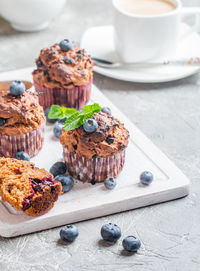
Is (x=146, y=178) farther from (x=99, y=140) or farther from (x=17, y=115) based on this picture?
(x=17, y=115)

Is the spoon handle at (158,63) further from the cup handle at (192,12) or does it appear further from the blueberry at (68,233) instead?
the blueberry at (68,233)

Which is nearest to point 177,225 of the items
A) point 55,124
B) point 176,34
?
point 55,124

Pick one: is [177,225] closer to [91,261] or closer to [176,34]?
[91,261]

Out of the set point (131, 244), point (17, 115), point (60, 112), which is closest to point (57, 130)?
point (60, 112)

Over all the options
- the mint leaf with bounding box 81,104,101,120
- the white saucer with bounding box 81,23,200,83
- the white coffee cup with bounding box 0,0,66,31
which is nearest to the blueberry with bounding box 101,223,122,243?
the mint leaf with bounding box 81,104,101,120

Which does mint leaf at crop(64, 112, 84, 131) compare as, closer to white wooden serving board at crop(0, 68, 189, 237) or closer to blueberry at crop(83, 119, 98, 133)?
blueberry at crop(83, 119, 98, 133)

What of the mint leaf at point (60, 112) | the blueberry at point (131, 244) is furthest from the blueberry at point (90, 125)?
the blueberry at point (131, 244)
